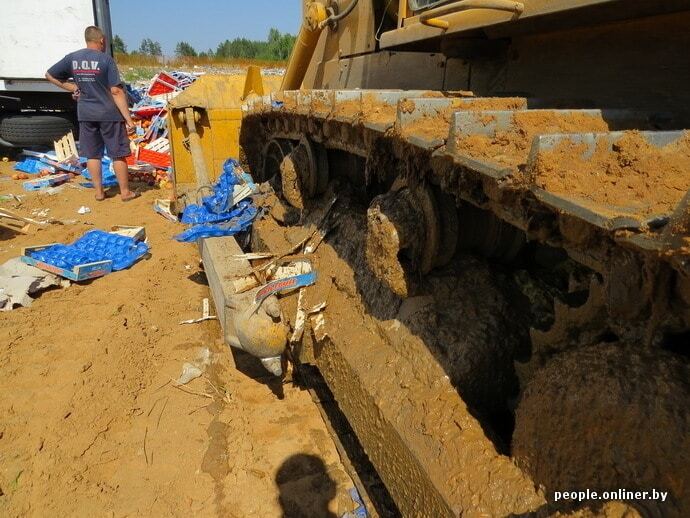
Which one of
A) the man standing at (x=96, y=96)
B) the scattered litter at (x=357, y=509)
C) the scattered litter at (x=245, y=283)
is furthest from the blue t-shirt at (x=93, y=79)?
the scattered litter at (x=357, y=509)

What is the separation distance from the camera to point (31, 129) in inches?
358

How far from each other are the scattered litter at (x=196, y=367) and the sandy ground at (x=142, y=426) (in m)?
0.04

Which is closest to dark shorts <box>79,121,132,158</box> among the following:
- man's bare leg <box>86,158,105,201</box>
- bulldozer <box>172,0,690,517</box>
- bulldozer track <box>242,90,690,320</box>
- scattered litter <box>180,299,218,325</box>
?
man's bare leg <box>86,158,105,201</box>

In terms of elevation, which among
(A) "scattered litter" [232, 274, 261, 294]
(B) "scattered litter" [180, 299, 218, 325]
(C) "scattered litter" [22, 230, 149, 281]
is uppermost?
(A) "scattered litter" [232, 274, 261, 294]

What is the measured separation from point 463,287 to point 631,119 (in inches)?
33.0

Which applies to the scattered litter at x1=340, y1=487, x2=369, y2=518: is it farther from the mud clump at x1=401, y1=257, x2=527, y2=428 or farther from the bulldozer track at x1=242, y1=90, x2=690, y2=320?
the bulldozer track at x1=242, y1=90, x2=690, y2=320

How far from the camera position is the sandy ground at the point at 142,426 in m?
2.19

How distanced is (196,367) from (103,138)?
4.52 meters

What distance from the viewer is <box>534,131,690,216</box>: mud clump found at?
1.03 m

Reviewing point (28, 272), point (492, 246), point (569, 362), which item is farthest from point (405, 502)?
point (28, 272)

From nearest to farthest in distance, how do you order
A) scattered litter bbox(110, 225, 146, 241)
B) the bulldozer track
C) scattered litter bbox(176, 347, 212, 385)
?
the bulldozer track
scattered litter bbox(176, 347, 212, 385)
scattered litter bbox(110, 225, 146, 241)

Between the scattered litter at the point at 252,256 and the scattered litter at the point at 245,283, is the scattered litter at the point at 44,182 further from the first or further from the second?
the scattered litter at the point at 245,283

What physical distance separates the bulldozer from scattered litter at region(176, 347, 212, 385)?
0.49 meters

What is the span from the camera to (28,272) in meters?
4.14
